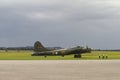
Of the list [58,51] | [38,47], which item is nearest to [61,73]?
[58,51]

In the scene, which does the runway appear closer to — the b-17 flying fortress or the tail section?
the b-17 flying fortress

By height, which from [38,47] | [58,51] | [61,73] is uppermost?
[38,47]

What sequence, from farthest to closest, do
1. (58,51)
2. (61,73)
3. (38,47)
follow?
(38,47) < (58,51) < (61,73)

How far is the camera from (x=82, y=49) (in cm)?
7644

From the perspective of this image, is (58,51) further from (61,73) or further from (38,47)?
(61,73)

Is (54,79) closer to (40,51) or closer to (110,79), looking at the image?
(110,79)

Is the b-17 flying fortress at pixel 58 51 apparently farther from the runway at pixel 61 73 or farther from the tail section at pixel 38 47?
the runway at pixel 61 73

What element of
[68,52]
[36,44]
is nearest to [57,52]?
[68,52]

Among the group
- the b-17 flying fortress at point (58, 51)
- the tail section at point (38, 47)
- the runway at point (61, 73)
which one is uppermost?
the tail section at point (38, 47)

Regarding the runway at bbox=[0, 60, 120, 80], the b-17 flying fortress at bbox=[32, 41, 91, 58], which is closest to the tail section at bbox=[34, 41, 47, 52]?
the b-17 flying fortress at bbox=[32, 41, 91, 58]

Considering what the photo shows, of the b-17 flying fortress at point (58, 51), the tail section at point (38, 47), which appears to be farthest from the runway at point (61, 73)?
the tail section at point (38, 47)

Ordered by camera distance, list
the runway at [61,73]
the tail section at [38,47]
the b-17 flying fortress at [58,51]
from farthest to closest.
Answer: the tail section at [38,47]
the b-17 flying fortress at [58,51]
the runway at [61,73]

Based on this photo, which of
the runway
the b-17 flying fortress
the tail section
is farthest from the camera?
the tail section

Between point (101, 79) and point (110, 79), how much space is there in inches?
20.0
